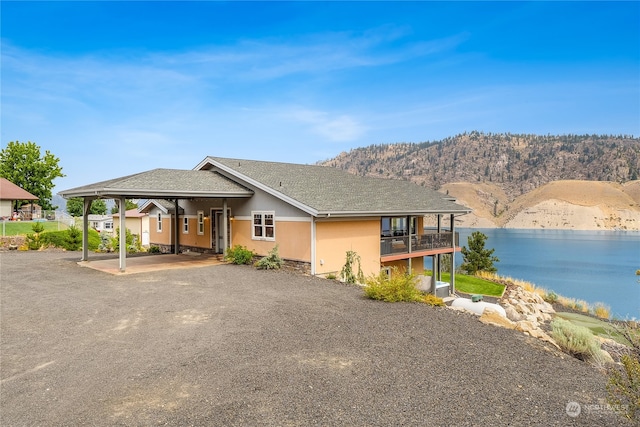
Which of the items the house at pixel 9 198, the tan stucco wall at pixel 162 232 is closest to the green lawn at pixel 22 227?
the house at pixel 9 198

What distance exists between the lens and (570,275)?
136 feet

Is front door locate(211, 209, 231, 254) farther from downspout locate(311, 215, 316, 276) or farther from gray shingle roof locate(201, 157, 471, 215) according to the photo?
downspout locate(311, 215, 316, 276)

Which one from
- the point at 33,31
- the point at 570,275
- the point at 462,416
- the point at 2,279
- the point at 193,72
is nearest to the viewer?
the point at 462,416

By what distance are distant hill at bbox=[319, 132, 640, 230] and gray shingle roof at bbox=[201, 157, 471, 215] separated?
7944 centimetres

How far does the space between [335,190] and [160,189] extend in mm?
7529

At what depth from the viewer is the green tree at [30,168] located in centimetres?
4475

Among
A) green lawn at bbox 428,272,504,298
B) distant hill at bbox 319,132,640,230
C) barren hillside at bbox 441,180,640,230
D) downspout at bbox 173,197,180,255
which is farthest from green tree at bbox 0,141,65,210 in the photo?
barren hillside at bbox 441,180,640,230

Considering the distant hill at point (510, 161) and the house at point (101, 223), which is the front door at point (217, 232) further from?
the distant hill at point (510, 161)

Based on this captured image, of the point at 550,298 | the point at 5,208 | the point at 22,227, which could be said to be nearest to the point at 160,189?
the point at 22,227

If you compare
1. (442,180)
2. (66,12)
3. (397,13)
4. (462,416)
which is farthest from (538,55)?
(442,180)

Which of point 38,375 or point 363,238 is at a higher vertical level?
point 363,238

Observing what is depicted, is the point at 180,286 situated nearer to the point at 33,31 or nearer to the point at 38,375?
the point at 38,375

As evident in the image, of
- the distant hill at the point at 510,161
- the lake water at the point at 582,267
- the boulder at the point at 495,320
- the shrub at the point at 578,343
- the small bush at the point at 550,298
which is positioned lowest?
the lake water at the point at 582,267

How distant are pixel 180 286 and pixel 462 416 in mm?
9507
